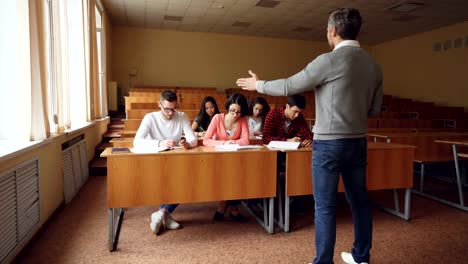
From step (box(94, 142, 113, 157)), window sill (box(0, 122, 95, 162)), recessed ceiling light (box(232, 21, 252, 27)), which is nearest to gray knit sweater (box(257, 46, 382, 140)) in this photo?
window sill (box(0, 122, 95, 162))

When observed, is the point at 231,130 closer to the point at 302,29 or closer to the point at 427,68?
the point at 302,29

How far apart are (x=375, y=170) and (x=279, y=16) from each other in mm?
5895

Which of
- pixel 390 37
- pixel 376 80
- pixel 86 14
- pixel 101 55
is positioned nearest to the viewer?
pixel 376 80

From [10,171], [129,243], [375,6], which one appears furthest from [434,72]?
[10,171]

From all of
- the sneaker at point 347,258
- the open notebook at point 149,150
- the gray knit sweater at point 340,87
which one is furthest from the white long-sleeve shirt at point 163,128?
the sneaker at point 347,258

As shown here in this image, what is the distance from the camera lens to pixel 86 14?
200 inches

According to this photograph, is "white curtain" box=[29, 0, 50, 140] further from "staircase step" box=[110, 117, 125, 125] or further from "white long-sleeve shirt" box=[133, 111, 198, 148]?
"staircase step" box=[110, 117, 125, 125]

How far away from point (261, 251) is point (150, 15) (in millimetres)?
7125

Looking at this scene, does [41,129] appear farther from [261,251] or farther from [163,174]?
[261,251]

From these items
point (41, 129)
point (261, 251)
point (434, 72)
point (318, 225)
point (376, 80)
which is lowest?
point (261, 251)

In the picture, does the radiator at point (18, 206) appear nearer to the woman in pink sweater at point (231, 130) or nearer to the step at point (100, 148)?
the woman in pink sweater at point (231, 130)

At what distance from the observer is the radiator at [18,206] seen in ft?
6.19

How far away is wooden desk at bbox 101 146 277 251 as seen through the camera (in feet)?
7.32

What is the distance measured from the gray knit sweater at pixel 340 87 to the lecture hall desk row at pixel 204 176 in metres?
0.90
